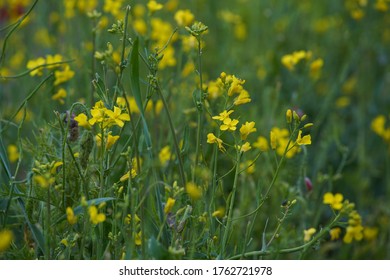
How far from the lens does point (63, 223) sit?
1.54 m

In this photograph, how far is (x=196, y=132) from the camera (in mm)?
2092

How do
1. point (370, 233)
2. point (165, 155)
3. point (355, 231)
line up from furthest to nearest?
point (370, 233)
point (165, 155)
point (355, 231)

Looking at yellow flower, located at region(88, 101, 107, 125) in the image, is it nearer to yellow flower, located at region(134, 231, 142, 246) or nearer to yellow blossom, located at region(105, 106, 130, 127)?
yellow blossom, located at region(105, 106, 130, 127)

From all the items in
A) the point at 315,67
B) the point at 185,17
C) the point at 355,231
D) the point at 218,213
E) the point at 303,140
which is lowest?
the point at 355,231

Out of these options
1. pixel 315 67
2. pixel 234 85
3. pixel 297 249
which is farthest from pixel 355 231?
pixel 315 67

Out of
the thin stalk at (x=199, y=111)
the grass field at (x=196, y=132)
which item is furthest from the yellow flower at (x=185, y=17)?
the thin stalk at (x=199, y=111)

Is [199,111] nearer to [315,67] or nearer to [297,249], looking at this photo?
[297,249]

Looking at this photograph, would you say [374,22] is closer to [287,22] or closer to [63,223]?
[287,22]

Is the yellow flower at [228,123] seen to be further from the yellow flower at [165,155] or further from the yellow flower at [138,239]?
the yellow flower at [165,155]

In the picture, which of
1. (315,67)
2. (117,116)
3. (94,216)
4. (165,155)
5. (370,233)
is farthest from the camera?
(315,67)

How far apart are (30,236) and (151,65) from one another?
1.81ft

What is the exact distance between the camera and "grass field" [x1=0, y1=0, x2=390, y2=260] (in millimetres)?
1398

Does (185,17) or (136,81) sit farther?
(185,17)

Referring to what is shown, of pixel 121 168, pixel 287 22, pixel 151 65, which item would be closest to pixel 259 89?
pixel 287 22
